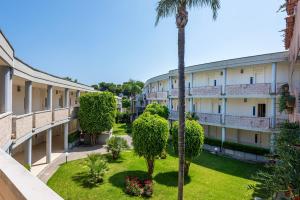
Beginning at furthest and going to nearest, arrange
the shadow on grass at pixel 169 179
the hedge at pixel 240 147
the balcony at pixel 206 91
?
the balcony at pixel 206 91 → the hedge at pixel 240 147 → the shadow on grass at pixel 169 179

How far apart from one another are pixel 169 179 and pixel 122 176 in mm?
3383

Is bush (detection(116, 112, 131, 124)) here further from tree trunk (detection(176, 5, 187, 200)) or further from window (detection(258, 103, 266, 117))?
tree trunk (detection(176, 5, 187, 200))

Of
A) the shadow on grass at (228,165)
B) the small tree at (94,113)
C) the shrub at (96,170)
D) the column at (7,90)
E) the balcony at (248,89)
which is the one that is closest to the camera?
the column at (7,90)

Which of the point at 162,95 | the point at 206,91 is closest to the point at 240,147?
the point at 206,91

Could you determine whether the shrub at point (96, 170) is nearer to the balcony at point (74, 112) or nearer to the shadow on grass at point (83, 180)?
the shadow on grass at point (83, 180)

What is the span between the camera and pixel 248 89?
930 inches

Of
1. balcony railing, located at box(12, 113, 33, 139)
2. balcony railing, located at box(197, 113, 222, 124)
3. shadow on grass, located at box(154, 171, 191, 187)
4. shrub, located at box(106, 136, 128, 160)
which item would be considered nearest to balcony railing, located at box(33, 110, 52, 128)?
balcony railing, located at box(12, 113, 33, 139)

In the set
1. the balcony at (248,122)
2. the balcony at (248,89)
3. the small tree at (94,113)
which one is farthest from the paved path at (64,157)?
the balcony at (248,89)

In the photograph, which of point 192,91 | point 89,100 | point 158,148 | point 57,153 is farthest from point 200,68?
point 57,153

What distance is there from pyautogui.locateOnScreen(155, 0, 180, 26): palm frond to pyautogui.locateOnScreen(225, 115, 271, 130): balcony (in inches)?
560

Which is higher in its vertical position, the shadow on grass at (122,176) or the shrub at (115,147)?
the shrub at (115,147)

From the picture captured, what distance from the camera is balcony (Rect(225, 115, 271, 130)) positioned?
72.7ft

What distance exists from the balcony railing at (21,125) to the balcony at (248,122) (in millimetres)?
18601

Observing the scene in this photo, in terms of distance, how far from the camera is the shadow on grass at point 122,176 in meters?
16.5
